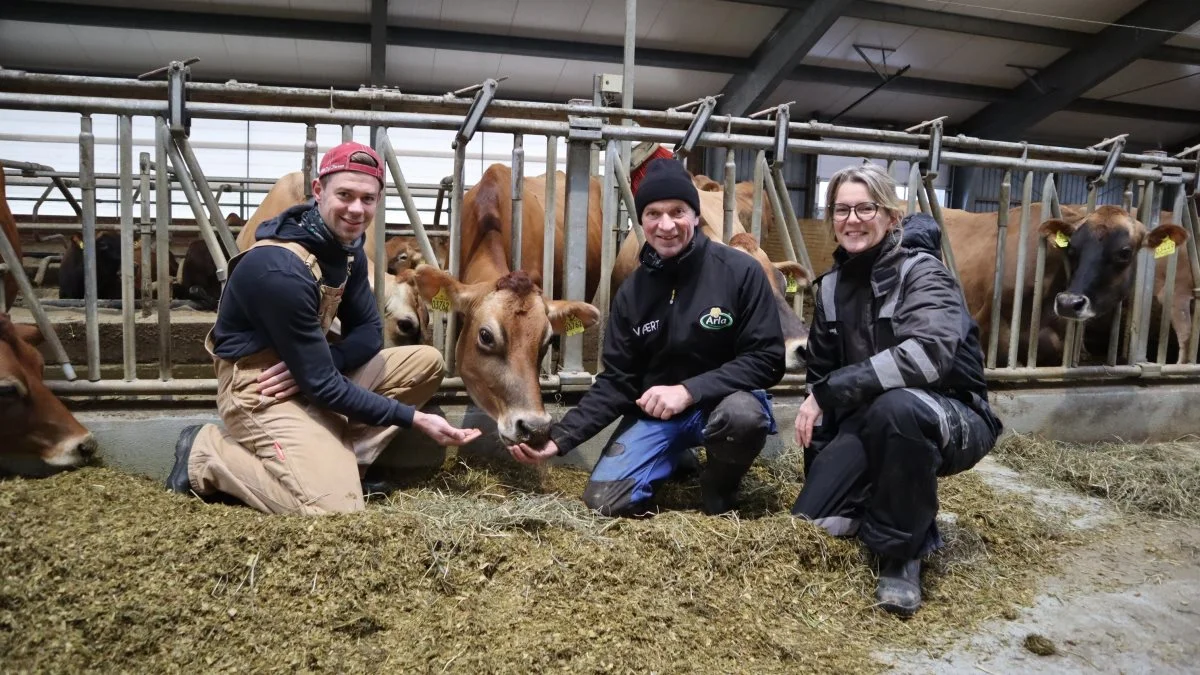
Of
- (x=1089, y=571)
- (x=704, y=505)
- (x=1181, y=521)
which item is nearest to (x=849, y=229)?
(x=704, y=505)

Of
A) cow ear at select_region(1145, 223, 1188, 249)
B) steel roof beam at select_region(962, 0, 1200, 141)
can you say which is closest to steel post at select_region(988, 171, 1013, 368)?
cow ear at select_region(1145, 223, 1188, 249)

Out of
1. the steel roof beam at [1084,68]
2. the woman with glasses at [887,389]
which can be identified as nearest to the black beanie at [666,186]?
the woman with glasses at [887,389]

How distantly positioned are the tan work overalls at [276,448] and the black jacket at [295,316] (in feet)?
0.19

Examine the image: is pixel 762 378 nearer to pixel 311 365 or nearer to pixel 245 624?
pixel 311 365

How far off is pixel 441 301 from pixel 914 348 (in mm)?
2221

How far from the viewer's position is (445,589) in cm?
254

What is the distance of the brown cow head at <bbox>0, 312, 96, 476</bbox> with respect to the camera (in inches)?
134

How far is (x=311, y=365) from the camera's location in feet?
10.0

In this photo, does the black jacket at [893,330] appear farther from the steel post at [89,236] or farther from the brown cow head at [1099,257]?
the steel post at [89,236]

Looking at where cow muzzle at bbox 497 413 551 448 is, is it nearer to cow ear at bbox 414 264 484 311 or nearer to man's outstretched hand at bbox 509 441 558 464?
man's outstretched hand at bbox 509 441 558 464

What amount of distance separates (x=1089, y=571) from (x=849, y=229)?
5.69 ft

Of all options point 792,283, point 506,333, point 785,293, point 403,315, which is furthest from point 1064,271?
point 403,315

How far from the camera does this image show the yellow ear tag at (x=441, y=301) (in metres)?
3.89

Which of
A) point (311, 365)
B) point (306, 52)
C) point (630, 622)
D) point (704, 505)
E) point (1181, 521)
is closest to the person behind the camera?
point (630, 622)
